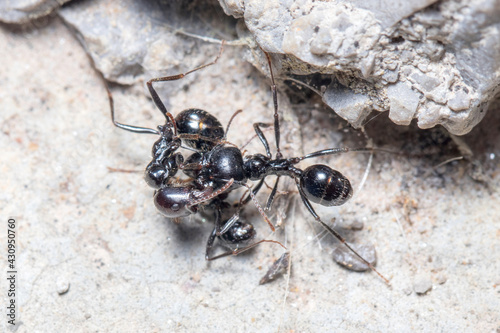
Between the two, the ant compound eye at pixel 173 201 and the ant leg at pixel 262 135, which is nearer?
the ant compound eye at pixel 173 201

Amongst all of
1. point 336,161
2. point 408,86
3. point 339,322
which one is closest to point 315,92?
point 336,161

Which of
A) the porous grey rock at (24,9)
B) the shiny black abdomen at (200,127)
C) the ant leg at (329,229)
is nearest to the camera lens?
the ant leg at (329,229)

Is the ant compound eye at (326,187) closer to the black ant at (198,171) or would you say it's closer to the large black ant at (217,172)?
the large black ant at (217,172)

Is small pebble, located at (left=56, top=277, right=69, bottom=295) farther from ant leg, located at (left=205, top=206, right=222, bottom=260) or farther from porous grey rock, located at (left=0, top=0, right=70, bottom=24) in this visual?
porous grey rock, located at (left=0, top=0, right=70, bottom=24)

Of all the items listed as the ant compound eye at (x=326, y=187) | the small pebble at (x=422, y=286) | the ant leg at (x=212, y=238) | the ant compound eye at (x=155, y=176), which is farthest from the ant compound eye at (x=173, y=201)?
the small pebble at (x=422, y=286)

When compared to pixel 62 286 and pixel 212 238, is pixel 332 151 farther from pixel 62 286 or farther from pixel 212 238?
pixel 62 286

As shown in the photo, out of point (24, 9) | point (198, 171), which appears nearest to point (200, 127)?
point (198, 171)
